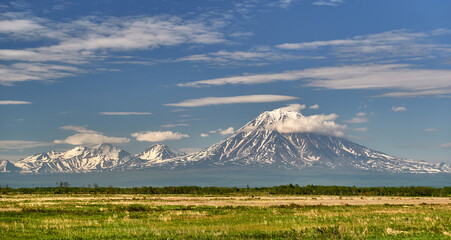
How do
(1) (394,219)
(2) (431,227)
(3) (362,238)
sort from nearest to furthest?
(3) (362,238) < (2) (431,227) < (1) (394,219)

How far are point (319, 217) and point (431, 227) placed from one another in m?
16.0

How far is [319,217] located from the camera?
60188 millimetres

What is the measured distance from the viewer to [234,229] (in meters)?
47.5

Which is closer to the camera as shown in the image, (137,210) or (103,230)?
(103,230)

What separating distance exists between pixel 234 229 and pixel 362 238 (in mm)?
12763

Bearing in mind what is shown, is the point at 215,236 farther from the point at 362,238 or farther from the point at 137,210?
the point at 137,210

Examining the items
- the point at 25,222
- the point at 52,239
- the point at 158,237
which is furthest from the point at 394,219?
the point at 25,222

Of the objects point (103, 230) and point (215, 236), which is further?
point (103, 230)

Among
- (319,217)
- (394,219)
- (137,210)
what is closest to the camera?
(394,219)

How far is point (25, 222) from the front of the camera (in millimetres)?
56344

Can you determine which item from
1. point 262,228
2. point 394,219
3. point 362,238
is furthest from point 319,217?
point 362,238

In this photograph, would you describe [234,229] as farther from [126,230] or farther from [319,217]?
[319,217]

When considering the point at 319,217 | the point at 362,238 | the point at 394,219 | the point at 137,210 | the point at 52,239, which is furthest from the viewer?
the point at 137,210

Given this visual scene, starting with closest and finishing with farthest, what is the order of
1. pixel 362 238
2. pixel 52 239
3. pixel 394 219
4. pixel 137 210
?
pixel 362 238
pixel 52 239
pixel 394 219
pixel 137 210
